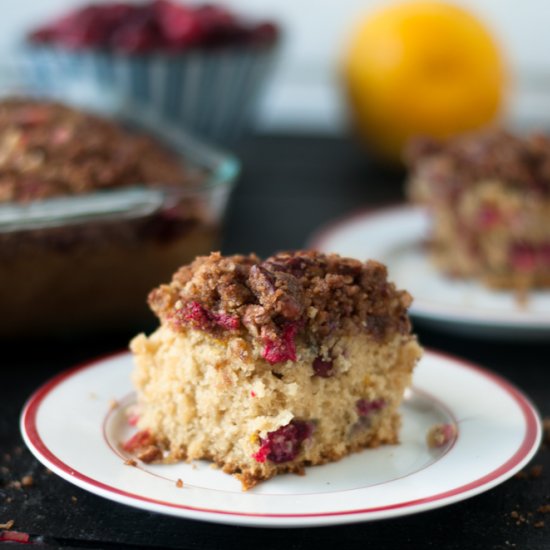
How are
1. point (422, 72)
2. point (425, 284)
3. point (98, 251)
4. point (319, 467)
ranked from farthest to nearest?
point (422, 72) < point (425, 284) < point (98, 251) < point (319, 467)

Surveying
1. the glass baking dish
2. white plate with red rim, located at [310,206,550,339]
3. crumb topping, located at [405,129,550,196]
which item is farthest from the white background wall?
the glass baking dish

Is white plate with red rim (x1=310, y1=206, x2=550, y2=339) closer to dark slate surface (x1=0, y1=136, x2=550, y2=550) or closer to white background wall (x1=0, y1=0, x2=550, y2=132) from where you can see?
dark slate surface (x1=0, y1=136, x2=550, y2=550)

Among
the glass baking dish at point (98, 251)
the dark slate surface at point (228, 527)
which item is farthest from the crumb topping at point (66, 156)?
the dark slate surface at point (228, 527)

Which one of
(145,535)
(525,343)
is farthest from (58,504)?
(525,343)

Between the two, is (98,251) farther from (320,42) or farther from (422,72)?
(320,42)

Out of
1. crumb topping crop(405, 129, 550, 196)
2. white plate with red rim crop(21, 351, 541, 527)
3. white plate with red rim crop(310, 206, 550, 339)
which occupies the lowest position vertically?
white plate with red rim crop(310, 206, 550, 339)

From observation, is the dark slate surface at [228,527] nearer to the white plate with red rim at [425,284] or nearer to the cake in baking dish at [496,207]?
the white plate with red rim at [425,284]

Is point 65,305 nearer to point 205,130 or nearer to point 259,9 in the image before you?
point 205,130

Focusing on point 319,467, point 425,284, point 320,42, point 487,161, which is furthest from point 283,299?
point 320,42
